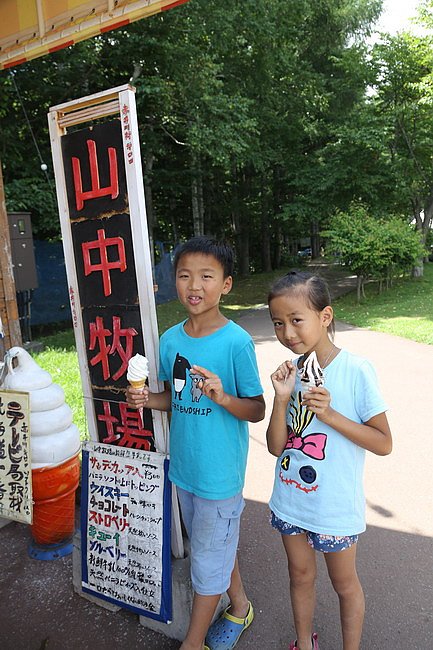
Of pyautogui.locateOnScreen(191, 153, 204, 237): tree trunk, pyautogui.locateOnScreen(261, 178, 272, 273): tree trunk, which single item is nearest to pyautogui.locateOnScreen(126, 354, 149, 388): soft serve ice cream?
pyautogui.locateOnScreen(191, 153, 204, 237): tree trunk

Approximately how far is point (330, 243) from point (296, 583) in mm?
11695

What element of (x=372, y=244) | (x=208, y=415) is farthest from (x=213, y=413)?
(x=372, y=244)

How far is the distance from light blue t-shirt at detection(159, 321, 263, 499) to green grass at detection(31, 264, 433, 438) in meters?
2.34

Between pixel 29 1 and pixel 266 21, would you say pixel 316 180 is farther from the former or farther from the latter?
pixel 29 1

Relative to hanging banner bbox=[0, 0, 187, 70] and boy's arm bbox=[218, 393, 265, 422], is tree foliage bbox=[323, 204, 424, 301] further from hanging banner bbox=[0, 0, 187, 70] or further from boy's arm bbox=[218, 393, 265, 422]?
boy's arm bbox=[218, 393, 265, 422]

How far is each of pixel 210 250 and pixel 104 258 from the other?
56 cm

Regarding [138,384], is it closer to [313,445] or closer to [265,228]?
[313,445]

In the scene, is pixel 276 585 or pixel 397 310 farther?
pixel 397 310

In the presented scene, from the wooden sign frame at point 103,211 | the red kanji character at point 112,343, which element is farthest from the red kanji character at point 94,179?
the red kanji character at point 112,343

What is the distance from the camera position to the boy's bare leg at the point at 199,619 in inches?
76.7

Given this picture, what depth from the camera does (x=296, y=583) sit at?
194 centimetres

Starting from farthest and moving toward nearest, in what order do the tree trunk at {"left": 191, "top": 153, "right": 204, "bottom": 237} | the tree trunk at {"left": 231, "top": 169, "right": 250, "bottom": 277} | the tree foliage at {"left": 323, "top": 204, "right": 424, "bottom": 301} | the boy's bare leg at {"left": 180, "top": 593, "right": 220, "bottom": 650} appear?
1. the tree trunk at {"left": 231, "top": 169, "right": 250, "bottom": 277}
2. the tree trunk at {"left": 191, "top": 153, "right": 204, "bottom": 237}
3. the tree foliage at {"left": 323, "top": 204, "right": 424, "bottom": 301}
4. the boy's bare leg at {"left": 180, "top": 593, "right": 220, "bottom": 650}

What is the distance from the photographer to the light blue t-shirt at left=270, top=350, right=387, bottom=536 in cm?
171

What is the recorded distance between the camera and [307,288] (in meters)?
1.71
